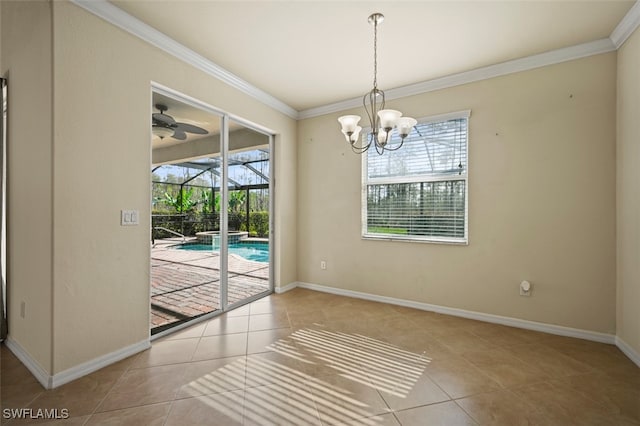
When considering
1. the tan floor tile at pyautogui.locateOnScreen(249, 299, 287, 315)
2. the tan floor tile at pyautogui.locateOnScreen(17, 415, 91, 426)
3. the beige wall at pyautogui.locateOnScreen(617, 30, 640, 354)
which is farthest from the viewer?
the tan floor tile at pyautogui.locateOnScreen(249, 299, 287, 315)

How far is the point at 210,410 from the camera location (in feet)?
5.67

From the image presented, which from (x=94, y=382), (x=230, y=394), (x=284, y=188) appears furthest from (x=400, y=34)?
(x=94, y=382)

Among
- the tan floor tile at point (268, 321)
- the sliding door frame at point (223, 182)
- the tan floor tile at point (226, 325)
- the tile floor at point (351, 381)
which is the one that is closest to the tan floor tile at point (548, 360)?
the tile floor at point (351, 381)

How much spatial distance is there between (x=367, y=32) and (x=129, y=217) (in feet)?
8.28

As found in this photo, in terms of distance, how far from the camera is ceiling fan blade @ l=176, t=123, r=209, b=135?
2940 mm

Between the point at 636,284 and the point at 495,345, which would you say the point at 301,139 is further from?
the point at 636,284

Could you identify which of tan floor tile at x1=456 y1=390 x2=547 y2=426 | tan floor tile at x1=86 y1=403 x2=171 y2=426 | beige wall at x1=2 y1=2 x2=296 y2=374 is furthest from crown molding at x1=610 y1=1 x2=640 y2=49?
tan floor tile at x1=86 y1=403 x2=171 y2=426

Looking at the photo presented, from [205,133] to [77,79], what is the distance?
1.25m

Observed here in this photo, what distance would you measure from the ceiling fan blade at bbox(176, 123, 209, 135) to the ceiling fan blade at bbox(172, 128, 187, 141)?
0.03m

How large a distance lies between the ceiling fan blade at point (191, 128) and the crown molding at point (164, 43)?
580 millimetres

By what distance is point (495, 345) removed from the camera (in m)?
2.59

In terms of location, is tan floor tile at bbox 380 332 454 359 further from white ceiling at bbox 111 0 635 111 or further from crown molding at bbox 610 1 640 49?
crown molding at bbox 610 1 640 49

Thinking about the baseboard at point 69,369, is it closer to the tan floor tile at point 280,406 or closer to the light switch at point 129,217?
the light switch at point 129,217

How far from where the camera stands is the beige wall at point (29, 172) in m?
1.97
